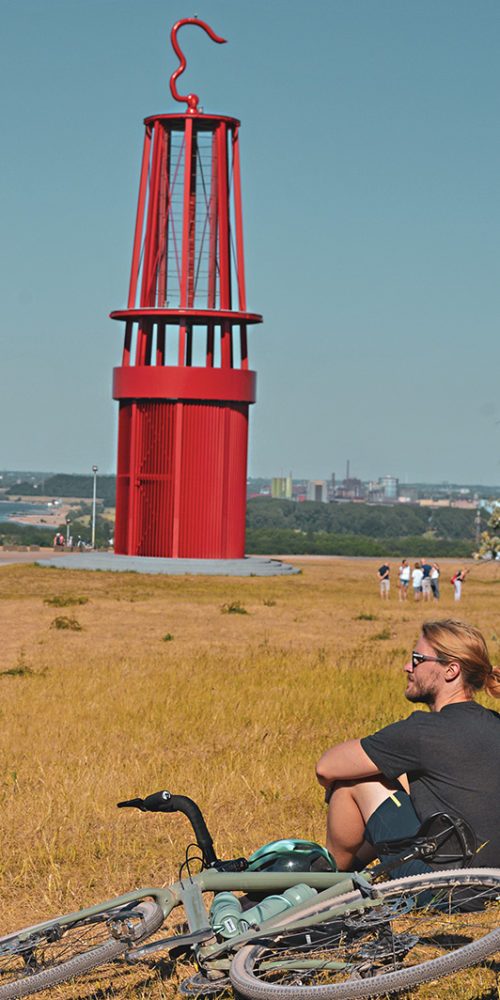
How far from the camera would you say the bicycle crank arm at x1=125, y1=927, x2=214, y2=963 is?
5359 millimetres

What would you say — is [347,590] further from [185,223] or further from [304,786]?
[304,786]

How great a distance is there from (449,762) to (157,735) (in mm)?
6907

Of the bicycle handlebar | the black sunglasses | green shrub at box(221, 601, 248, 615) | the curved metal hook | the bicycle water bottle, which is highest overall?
the curved metal hook

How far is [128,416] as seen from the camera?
168 ft

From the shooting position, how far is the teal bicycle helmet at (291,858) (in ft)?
19.2

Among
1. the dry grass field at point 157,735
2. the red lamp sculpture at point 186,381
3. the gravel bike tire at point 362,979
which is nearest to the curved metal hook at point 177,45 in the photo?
the red lamp sculpture at point 186,381

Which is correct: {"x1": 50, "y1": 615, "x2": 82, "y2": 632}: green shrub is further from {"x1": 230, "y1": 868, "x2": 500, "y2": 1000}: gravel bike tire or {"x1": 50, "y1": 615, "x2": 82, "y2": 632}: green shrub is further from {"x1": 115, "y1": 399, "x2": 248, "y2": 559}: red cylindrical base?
{"x1": 115, "y1": 399, "x2": 248, "y2": 559}: red cylindrical base

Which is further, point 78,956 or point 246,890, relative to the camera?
point 246,890

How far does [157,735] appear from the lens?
41.2 ft

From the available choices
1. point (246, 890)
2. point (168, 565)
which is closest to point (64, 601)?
point (168, 565)

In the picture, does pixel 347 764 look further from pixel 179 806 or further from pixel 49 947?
pixel 49 947

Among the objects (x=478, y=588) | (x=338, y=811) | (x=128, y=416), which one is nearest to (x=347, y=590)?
(x=478, y=588)

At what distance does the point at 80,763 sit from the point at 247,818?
2.33 m

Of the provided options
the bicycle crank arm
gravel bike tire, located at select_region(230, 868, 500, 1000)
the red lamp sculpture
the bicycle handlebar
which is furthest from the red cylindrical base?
gravel bike tire, located at select_region(230, 868, 500, 1000)
